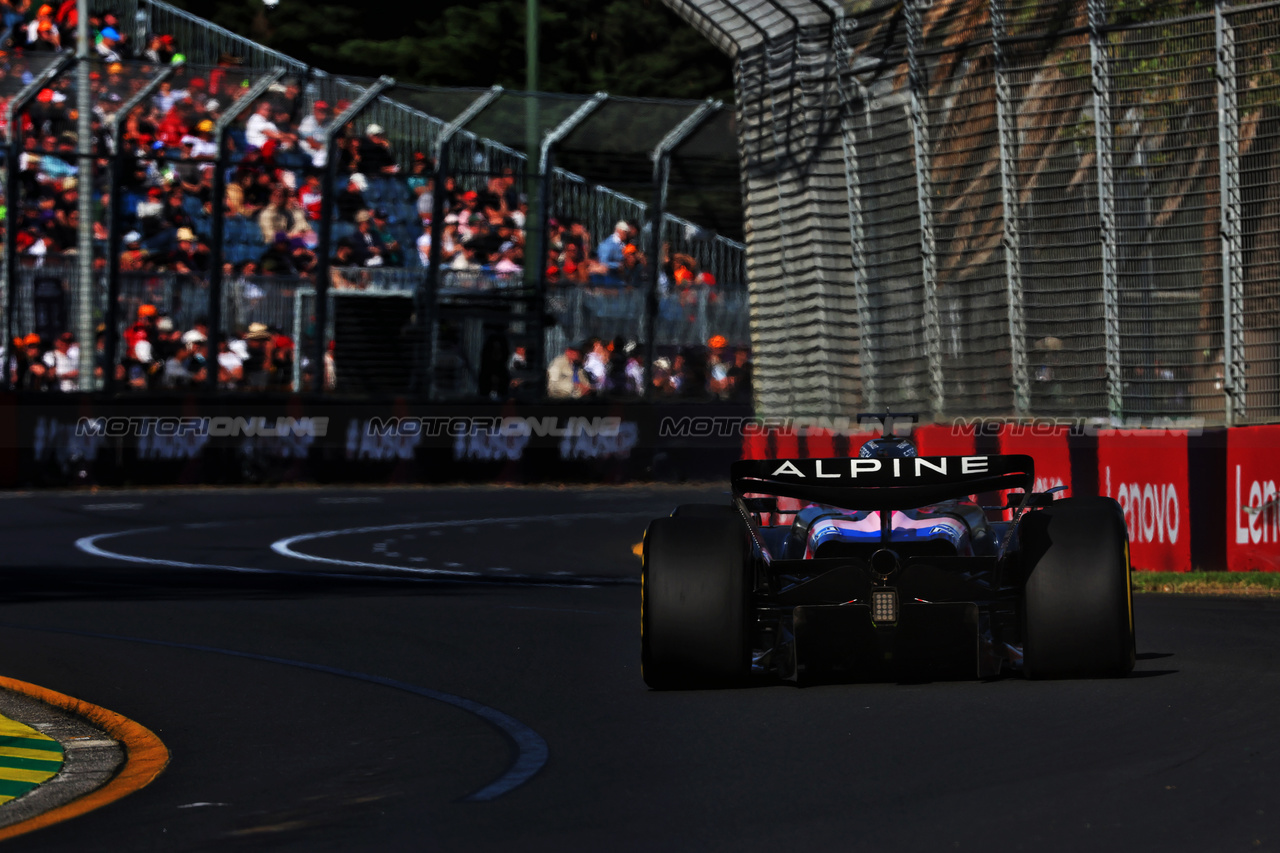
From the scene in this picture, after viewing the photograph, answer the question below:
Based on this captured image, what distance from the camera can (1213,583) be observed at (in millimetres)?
13336

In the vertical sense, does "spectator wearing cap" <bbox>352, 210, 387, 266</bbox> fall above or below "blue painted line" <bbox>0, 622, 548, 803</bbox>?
above

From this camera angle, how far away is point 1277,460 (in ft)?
44.3

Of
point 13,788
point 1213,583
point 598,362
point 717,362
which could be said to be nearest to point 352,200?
point 598,362

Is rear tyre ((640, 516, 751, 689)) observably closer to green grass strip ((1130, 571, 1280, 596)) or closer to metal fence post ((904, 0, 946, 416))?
green grass strip ((1130, 571, 1280, 596))

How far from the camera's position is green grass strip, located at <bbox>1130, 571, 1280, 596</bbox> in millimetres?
13148

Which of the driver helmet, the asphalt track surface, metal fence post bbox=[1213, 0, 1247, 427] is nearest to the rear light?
the asphalt track surface

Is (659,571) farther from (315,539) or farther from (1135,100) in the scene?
(315,539)

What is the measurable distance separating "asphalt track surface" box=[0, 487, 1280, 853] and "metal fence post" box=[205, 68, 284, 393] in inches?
452

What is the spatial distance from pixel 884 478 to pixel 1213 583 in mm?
6068

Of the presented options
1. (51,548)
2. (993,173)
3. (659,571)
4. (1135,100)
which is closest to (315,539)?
(51,548)

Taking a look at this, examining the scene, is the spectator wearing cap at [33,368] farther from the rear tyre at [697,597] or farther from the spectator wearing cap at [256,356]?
the rear tyre at [697,597]

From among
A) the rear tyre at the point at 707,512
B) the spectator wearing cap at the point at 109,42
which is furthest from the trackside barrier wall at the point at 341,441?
the rear tyre at the point at 707,512

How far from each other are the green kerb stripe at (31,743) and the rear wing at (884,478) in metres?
2.96

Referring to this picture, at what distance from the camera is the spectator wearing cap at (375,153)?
26141mm
